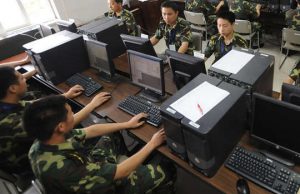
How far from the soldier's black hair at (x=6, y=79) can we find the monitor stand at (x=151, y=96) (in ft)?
3.32

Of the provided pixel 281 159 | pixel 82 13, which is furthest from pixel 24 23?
pixel 281 159

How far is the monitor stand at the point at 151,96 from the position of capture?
2.12 metres

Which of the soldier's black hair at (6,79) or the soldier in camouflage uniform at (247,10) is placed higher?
the soldier's black hair at (6,79)

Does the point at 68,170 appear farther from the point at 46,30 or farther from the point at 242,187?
the point at 46,30

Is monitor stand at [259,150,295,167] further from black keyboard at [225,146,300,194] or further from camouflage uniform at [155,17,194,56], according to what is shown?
camouflage uniform at [155,17,194,56]

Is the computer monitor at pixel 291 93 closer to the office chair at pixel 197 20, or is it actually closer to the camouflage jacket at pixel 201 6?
the office chair at pixel 197 20

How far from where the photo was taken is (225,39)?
8.63ft

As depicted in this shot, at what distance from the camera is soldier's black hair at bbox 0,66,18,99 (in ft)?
6.42

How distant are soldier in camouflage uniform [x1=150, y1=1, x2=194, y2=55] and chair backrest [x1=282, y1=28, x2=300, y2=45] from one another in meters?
1.35

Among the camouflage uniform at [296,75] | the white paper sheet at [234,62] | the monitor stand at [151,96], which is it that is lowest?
the camouflage uniform at [296,75]

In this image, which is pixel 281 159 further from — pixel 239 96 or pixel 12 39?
pixel 12 39

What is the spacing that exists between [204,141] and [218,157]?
23 centimetres

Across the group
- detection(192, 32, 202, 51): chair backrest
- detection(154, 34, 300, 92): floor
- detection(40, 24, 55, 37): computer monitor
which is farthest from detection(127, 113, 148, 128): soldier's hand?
detection(40, 24, 55, 37): computer monitor

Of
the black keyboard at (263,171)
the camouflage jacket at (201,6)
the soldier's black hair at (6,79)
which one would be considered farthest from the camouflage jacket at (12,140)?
the camouflage jacket at (201,6)
